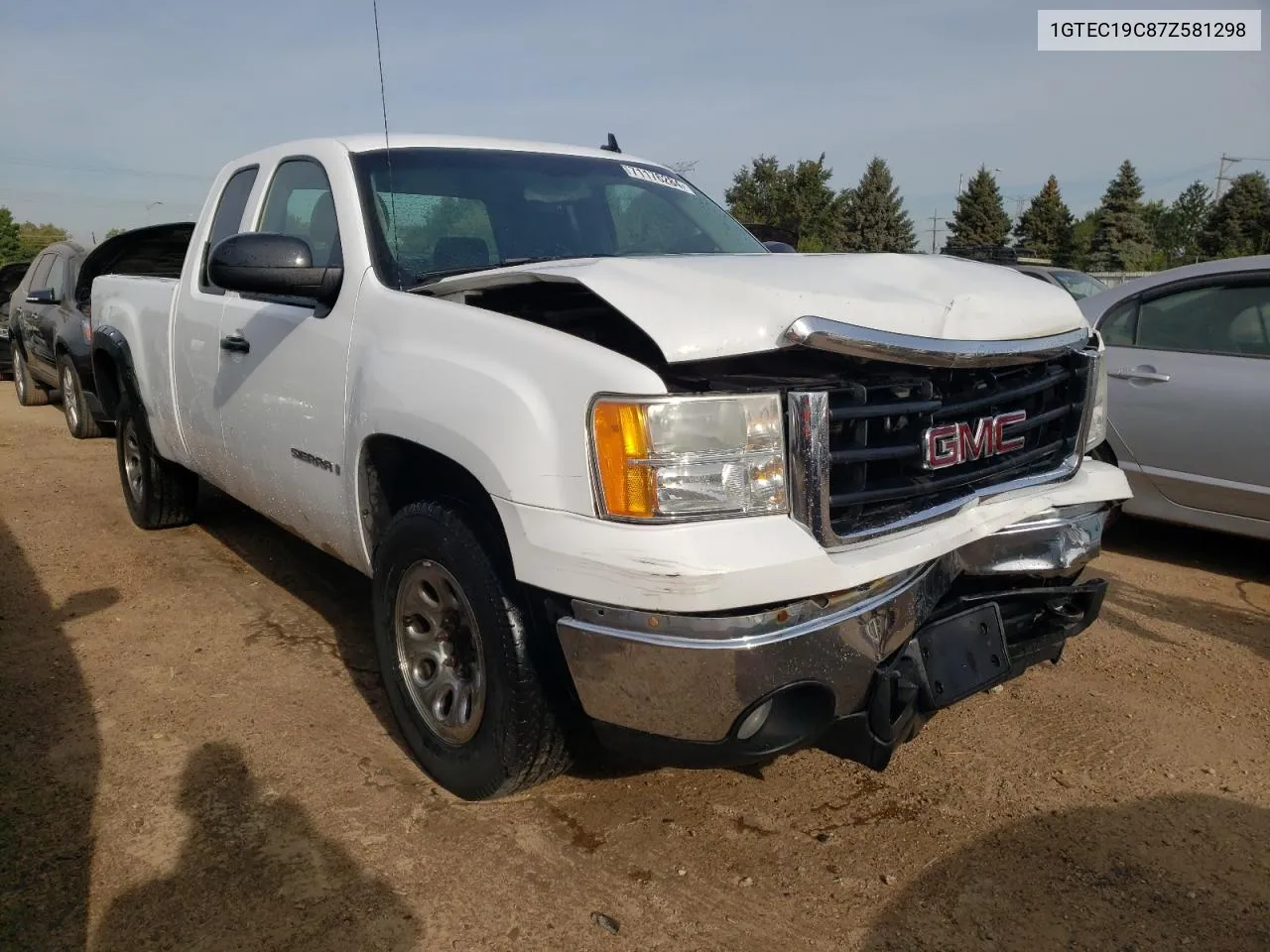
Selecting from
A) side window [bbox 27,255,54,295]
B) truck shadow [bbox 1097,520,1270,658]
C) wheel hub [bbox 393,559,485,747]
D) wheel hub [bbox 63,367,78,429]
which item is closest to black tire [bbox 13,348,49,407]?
side window [bbox 27,255,54,295]

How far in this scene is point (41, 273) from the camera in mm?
10547

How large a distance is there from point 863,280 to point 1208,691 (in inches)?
90.4

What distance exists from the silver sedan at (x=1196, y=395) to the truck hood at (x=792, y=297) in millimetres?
2308

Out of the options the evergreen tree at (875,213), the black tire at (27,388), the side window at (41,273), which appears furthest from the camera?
the evergreen tree at (875,213)

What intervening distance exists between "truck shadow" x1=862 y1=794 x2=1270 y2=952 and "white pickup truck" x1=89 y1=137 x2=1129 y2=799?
40 centimetres

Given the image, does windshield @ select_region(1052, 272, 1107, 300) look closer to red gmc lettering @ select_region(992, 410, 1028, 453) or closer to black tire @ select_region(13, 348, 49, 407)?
red gmc lettering @ select_region(992, 410, 1028, 453)

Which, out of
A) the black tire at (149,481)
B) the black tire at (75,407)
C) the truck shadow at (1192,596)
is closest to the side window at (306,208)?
the black tire at (149,481)

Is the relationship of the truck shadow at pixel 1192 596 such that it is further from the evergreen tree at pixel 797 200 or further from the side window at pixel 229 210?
the evergreen tree at pixel 797 200

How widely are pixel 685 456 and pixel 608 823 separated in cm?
121

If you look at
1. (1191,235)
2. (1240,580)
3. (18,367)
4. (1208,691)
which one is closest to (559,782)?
(1208,691)

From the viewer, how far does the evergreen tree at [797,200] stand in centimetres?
5288

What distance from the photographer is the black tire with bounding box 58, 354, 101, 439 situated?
8.95 meters

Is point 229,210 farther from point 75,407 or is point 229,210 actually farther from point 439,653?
point 75,407

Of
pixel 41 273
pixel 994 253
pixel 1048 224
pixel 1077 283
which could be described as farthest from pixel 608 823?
pixel 1048 224
